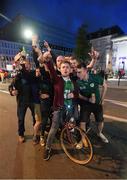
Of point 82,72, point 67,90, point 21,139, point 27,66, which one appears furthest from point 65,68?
point 21,139

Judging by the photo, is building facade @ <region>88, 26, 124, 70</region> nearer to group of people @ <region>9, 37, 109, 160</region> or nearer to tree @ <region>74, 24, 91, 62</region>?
tree @ <region>74, 24, 91, 62</region>

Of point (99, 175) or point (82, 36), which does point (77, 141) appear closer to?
point (99, 175)

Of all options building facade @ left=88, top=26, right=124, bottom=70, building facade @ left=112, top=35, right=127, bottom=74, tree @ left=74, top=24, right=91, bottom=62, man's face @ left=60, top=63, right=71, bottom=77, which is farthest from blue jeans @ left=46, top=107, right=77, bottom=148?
building facade @ left=88, top=26, right=124, bottom=70

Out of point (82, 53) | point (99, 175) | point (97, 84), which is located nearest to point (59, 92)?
point (97, 84)

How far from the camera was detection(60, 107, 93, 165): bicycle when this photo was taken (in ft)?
13.0

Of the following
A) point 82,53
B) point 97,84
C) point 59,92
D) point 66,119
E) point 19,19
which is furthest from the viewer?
point 19,19

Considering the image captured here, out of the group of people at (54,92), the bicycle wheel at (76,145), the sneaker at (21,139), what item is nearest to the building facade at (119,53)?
the group of people at (54,92)

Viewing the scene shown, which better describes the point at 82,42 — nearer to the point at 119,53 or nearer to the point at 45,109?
the point at 119,53

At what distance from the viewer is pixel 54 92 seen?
412 cm

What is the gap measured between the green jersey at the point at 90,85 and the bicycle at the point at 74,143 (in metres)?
0.70

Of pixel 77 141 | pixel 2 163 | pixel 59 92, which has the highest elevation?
pixel 59 92

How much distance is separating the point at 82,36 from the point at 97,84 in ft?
147

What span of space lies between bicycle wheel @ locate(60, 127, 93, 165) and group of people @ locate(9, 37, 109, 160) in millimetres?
121

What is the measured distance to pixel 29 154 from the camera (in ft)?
14.2
